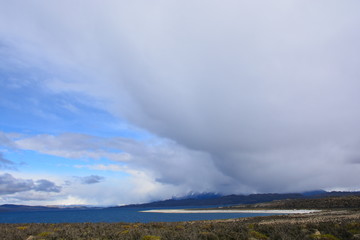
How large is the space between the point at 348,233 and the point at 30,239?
91.2ft

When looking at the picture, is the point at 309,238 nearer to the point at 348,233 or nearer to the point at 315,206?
the point at 348,233

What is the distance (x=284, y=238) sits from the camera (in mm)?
19422

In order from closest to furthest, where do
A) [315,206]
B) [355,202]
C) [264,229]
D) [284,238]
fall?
[284,238]
[264,229]
[355,202]
[315,206]

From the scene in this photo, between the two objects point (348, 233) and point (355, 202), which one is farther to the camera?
point (355, 202)

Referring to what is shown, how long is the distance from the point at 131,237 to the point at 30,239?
9.69 metres

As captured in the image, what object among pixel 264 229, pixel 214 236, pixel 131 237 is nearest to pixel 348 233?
pixel 264 229

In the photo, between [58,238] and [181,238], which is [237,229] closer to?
[181,238]

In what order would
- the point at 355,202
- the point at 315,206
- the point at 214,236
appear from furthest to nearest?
the point at 315,206
the point at 355,202
the point at 214,236

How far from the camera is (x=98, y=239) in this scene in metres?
21.7

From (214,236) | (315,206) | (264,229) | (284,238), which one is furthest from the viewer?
(315,206)

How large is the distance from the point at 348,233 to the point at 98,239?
68.9ft

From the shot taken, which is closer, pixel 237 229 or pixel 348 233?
pixel 348 233

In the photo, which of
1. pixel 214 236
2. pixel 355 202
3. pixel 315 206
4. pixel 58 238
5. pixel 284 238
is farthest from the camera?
pixel 315 206

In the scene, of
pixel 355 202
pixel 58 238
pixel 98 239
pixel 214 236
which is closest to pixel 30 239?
pixel 58 238
